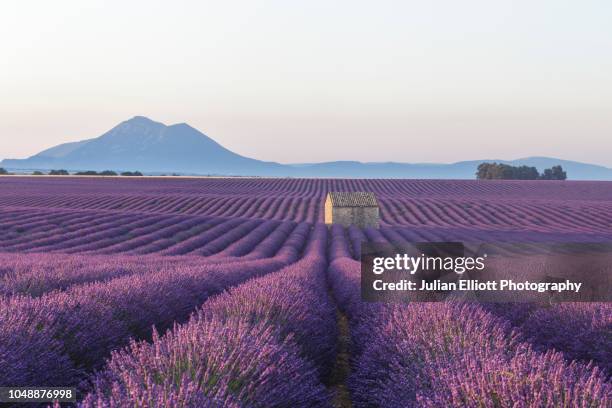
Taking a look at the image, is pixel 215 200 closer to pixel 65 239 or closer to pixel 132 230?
pixel 132 230

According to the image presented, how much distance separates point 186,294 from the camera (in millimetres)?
6500

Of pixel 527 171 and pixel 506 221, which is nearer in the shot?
pixel 506 221

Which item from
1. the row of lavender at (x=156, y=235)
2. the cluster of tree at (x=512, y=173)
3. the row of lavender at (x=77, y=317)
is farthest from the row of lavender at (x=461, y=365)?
the cluster of tree at (x=512, y=173)

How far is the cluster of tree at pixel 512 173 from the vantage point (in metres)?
83.8

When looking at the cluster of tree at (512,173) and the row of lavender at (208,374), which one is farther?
the cluster of tree at (512,173)

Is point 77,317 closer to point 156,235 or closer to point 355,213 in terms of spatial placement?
point 156,235

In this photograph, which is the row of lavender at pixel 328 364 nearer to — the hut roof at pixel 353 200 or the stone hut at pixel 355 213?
the stone hut at pixel 355 213

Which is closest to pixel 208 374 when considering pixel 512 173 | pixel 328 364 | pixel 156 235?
pixel 328 364

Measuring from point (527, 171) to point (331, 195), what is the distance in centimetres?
6317

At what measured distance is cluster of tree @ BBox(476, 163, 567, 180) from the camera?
83812mm

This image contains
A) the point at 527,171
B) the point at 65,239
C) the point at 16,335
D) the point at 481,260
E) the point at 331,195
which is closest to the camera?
the point at 16,335

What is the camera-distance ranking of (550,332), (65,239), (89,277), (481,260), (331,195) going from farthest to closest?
1. (331,195)
2. (65,239)
3. (481,260)
4. (89,277)
5. (550,332)

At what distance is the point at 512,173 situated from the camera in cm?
8419

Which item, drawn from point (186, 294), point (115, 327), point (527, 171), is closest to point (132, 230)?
point (186, 294)
